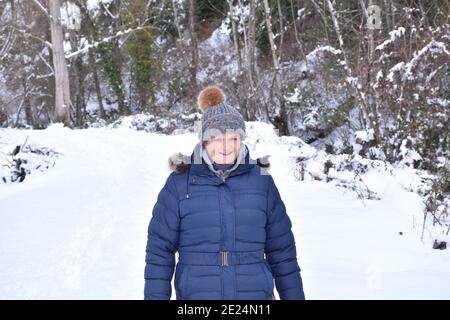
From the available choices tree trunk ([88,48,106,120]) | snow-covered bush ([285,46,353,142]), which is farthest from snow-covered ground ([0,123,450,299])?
tree trunk ([88,48,106,120])

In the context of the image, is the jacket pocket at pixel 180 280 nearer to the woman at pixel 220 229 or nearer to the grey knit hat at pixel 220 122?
the woman at pixel 220 229

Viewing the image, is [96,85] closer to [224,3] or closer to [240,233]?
[224,3]

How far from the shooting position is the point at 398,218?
620 cm

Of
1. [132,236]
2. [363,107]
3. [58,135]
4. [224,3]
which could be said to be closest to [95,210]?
[132,236]

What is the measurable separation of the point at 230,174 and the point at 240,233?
27 cm

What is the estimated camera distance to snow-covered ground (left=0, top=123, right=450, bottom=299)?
175 inches

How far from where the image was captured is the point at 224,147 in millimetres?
2510

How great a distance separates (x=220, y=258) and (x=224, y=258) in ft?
0.06

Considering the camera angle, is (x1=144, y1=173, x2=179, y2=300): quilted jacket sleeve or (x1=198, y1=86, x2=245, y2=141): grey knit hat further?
(x1=198, y1=86, x2=245, y2=141): grey knit hat

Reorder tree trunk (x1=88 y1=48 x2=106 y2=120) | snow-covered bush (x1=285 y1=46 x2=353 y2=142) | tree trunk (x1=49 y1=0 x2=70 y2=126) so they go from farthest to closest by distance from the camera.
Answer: tree trunk (x1=88 y1=48 x2=106 y2=120), tree trunk (x1=49 y1=0 x2=70 y2=126), snow-covered bush (x1=285 y1=46 x2=353 y2=142)

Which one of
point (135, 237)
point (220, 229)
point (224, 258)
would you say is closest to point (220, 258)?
point (224, 258)

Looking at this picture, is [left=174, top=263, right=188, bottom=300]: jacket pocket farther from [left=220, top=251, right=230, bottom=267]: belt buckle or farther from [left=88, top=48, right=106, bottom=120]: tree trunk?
[left=88, top=48, right=106, bottom=120]: tree trunk

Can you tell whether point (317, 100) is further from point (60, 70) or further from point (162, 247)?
point (162, 247)
